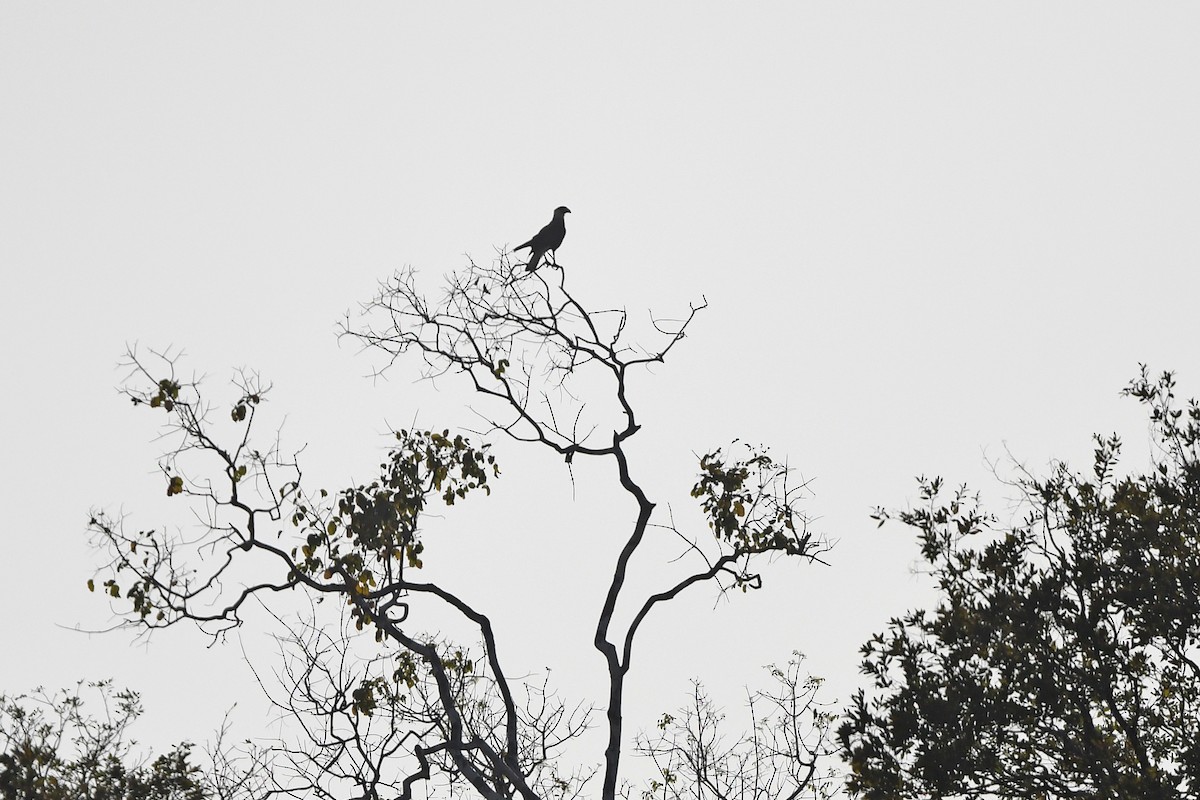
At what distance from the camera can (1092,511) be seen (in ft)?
24.7

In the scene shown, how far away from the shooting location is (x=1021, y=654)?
21.7 feet

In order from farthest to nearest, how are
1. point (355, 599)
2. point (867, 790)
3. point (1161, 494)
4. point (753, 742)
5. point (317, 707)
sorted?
point (753, 742), point (317, 707), point (355, 599), point (1161, 494), point (867, 790)

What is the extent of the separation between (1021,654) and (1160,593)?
97 cm

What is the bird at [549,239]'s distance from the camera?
9.07m

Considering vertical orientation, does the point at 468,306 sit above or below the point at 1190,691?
above

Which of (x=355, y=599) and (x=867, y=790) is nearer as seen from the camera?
(x=867, y=790)

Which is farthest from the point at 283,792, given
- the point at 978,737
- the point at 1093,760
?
the point at 1093,760

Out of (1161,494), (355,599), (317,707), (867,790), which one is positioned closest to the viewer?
(867,790)

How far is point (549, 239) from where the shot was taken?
9.80 m

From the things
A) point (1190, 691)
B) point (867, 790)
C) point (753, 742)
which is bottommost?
point (867, 790)

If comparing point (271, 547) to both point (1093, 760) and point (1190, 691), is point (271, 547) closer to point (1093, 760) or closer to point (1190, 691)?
point (1093, 760)

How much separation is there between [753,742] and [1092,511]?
9.64 m

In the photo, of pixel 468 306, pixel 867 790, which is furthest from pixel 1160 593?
pixel 468 306

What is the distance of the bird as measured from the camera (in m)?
9.07
